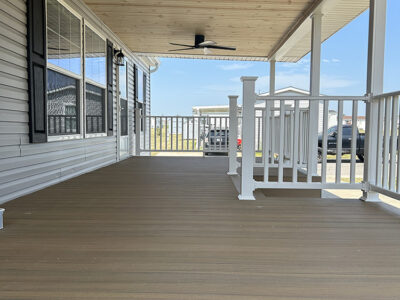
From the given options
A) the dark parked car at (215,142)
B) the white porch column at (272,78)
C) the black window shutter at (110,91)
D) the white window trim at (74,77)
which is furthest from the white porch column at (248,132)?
the dark parked car at (215,142)

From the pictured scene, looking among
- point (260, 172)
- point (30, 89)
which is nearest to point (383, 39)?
point (260, 172)

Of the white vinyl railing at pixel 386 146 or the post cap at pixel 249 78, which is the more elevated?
the post cap at pixel 249 78

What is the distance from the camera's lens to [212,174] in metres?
4.34

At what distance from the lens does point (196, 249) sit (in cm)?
158

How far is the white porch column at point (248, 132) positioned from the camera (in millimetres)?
2648

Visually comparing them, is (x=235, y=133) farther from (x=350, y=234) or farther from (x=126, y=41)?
(x=126, y=41)

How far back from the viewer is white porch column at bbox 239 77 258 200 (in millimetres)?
2648

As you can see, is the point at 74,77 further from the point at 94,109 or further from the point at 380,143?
the point at 380,143

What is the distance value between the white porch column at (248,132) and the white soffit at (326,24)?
2.09m

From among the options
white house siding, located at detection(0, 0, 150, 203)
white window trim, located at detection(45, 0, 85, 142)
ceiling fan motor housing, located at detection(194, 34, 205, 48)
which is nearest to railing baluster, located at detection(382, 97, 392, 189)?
white house siding, located at detection(0, 0, 150, 203)

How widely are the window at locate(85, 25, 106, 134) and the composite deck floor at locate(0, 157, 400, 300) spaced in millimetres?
2135

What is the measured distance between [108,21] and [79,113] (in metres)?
1.88

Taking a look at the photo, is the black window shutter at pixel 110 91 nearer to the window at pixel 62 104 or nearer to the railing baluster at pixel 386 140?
the window at pixel 62 104

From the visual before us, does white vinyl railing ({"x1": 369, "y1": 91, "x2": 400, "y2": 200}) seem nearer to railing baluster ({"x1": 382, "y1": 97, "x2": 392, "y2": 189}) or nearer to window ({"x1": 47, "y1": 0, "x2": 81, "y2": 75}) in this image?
railing baluster ({"x1": 382, "y1": 97, "x2": 392, "y2": 189})
